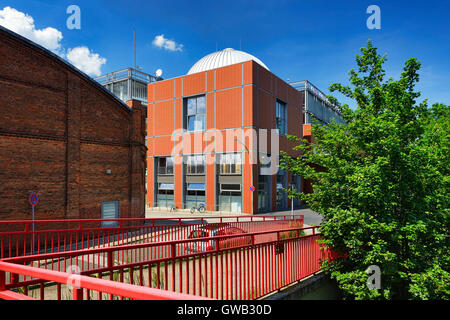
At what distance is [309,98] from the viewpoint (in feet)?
155

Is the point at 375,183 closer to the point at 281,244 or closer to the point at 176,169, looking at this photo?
the point at 281,244

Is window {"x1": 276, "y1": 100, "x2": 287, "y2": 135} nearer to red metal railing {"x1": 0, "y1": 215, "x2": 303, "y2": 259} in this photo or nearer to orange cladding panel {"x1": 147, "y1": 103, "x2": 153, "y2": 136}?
orange cladding panel {"x1": 147, "y1": 103, "x2": 153, "y2": 136}

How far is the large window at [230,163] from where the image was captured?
92.5 feet

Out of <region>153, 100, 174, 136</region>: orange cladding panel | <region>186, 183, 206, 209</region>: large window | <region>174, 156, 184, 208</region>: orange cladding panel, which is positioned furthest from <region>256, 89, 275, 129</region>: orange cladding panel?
<region>153, 100, 174, 136</region>: orange cladding panel

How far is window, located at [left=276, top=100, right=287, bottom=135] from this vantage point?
107ft

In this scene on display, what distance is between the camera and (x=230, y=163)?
28.8 m

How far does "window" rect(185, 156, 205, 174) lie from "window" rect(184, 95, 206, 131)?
3251mm

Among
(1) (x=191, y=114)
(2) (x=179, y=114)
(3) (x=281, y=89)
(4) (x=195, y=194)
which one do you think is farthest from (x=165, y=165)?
(3) (x=281, y=89)

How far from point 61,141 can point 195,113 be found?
1983cm

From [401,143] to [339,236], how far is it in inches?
116

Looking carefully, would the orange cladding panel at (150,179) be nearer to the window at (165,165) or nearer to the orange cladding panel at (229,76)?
the window at (165,165)

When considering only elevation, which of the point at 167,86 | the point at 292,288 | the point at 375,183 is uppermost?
the point at 167,86
